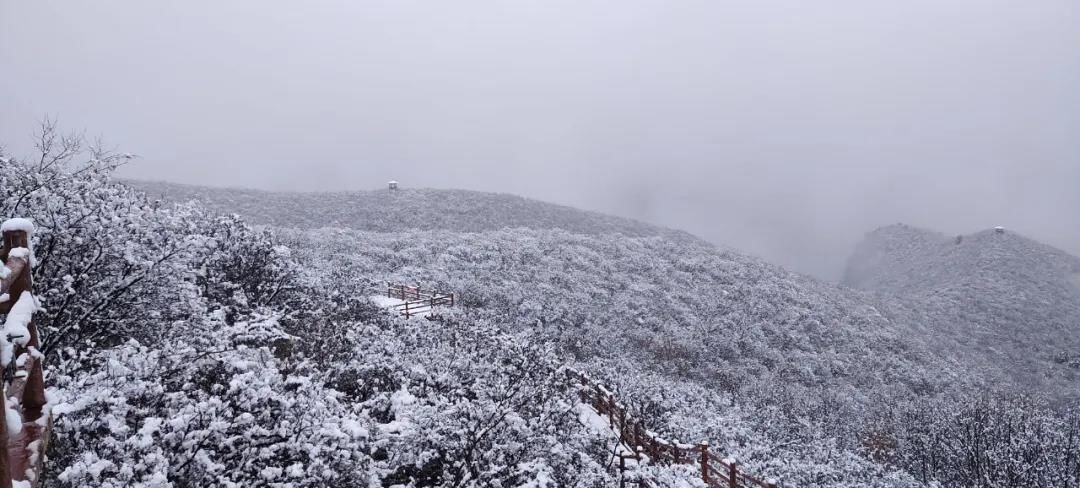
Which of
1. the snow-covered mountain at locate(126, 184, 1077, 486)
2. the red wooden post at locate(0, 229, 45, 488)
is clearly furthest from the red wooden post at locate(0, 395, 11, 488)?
the snow-covered mountain at locate(126, 184, 1077, 486)

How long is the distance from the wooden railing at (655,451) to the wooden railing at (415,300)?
832cm

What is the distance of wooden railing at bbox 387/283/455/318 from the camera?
2196 centimetres

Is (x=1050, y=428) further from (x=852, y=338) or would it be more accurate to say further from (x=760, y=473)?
(x=760, y=473)

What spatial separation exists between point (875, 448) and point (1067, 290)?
5083 centimetres

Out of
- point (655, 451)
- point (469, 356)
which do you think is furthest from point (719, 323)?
point (469, 356)

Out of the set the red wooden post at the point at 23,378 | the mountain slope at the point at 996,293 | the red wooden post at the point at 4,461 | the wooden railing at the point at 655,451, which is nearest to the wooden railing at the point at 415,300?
the wooden railing at the point at 655,451

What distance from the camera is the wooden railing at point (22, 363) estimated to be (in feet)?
8.06

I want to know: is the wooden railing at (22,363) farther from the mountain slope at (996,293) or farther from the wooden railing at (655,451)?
the mountain slope at (996,293)

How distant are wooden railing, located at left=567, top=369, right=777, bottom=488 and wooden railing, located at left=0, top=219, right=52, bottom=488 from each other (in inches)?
308

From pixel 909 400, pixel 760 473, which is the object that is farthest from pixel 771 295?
pixel 760 473

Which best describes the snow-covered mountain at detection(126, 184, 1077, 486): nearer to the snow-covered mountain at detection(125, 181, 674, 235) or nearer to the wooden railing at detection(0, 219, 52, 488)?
the snow-covered mountain at detection(125, 181, 674, 235)

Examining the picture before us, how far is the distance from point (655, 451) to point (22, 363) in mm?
11213

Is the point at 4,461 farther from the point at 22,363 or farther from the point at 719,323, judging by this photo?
the point at 719,323

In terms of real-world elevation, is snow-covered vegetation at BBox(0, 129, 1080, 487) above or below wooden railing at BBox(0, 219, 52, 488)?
below
